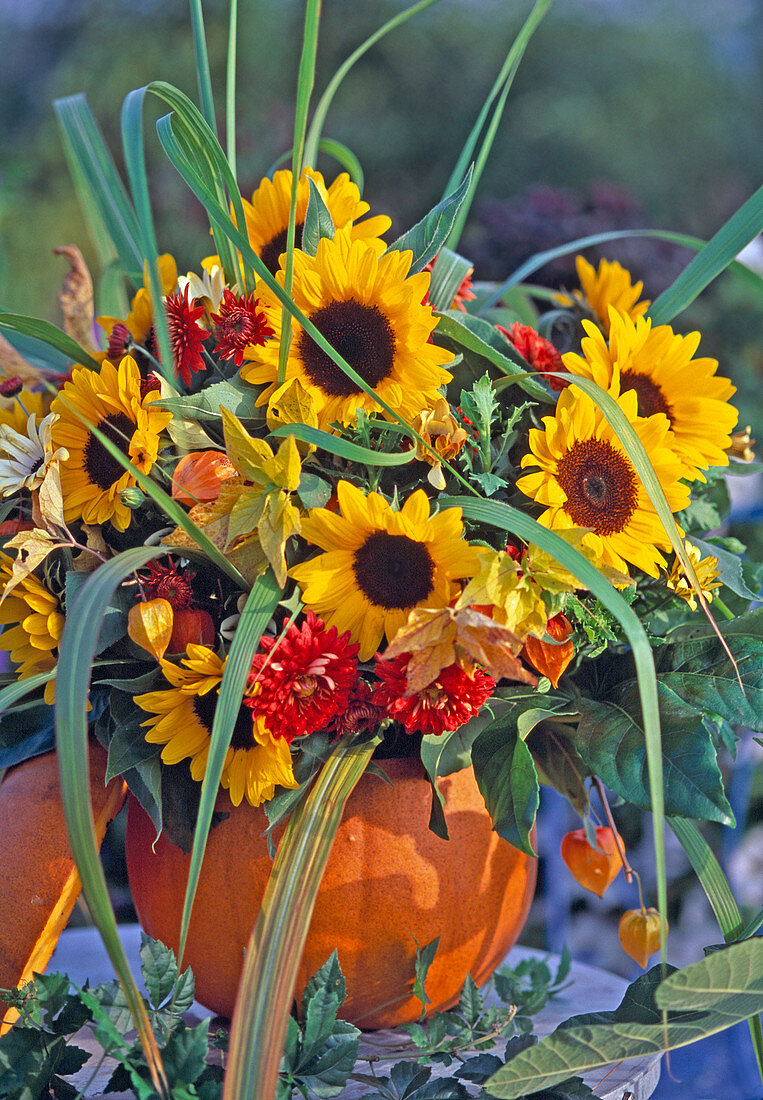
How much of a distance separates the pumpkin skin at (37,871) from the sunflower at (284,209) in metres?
0.31

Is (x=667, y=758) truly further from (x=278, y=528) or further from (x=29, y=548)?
(x=29, y=548)

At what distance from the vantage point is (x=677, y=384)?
52 centimetres

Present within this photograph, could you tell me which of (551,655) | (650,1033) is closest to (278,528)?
(551,655)

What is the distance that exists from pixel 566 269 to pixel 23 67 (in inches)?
130

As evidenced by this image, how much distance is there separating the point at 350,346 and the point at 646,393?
0.18 metres

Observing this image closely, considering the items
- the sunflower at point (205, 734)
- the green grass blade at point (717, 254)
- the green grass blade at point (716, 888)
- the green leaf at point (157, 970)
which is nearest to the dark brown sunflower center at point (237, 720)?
the sunflower at point (205, 734)

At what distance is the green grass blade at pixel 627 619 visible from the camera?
353 mm

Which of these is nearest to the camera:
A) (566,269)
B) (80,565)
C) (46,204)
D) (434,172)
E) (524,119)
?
(80,565)

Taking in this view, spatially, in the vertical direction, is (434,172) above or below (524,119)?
below

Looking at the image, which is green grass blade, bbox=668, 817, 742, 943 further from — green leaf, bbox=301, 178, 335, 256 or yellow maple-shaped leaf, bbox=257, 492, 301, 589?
green leaf, bbox=301, 178, 335, 256

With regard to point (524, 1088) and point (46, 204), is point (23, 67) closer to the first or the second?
point (46, 204)

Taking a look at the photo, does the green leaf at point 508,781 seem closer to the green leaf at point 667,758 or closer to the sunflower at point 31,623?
the green leaf at point 667,758

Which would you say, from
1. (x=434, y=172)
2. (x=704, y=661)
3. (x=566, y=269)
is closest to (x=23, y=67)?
(x=434, y=172)

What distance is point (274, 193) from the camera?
532 mm
